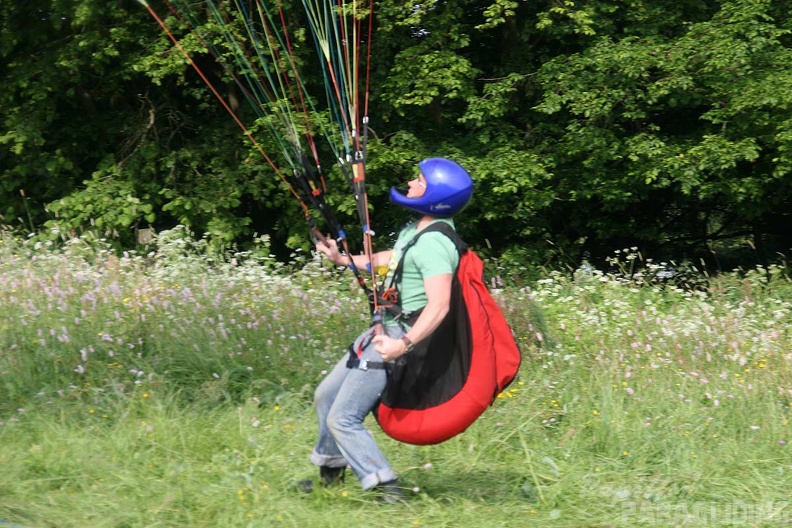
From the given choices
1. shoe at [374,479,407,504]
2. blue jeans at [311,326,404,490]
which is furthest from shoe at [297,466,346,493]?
blue jeans at [311,326,404,490]

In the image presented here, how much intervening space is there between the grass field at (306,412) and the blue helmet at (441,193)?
1541 mm

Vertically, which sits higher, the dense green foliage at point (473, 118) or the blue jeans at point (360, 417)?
the dense green foliage at point (473, 118)

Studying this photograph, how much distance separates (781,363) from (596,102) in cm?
556

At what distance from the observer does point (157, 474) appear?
5.01 m

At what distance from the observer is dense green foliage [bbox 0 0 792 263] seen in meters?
11.6

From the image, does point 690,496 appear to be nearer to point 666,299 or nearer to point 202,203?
point 666,299

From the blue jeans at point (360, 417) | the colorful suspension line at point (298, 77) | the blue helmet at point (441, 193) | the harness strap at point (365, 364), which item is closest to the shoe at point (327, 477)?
the blue jeans at point (360, 417)

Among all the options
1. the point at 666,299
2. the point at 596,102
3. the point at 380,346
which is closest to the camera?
the point at 380,346

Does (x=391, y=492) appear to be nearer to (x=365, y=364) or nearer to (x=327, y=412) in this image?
(x=327, y=412)

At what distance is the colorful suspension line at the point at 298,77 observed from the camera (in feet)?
14.6

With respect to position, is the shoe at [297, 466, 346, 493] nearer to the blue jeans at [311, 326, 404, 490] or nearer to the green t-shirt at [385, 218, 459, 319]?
the blue jeans at [311, 326, 404, 490]

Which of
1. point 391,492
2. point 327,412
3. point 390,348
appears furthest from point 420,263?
point 391,492

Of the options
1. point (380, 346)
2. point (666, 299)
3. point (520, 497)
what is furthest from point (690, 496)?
point (666, 299)

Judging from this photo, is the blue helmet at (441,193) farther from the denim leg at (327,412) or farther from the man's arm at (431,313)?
the denim leg at (327,412)
